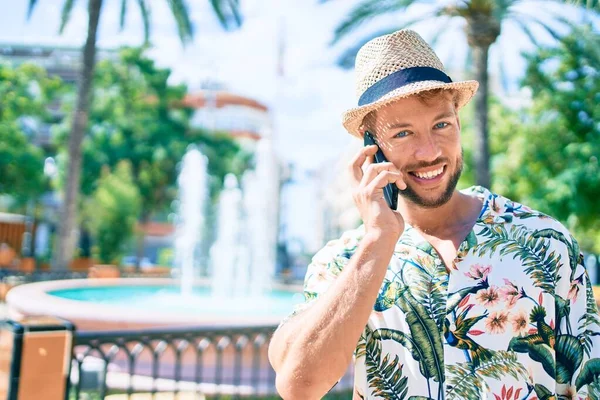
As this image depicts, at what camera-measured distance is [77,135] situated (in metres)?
14.8

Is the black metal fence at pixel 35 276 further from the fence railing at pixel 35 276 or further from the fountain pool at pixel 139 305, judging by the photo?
the fountain pool at pixel 139 305

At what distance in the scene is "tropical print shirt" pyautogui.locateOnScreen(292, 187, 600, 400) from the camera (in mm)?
1329

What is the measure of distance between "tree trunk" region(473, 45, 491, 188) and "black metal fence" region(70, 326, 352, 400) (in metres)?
5.53

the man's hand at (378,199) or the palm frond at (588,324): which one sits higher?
the man's hand at (378,199)

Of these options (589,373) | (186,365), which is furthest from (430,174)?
(186,365)

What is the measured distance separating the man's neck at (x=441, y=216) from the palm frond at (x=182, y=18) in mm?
14391

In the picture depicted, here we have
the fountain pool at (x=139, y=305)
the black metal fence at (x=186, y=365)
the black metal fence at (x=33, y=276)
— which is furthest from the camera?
the black metal fence at (x=33, y=276)

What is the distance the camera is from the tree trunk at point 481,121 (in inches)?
404

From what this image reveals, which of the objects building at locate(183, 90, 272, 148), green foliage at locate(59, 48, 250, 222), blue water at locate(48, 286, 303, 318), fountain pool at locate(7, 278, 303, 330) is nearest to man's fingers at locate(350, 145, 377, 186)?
fountain pool at locate(7, 278, 303, 330)

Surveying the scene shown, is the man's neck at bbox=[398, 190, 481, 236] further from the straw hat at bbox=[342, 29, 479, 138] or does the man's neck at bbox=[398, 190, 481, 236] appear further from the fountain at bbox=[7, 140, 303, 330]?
the fountain at bbox=[7, 140, 303, 330]

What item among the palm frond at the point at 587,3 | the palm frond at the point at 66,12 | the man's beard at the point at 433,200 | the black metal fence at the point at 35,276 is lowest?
the black metal fence at the point at 35,276

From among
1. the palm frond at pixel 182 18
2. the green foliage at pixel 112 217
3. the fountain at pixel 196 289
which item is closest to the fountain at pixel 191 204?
the fountain at pixel 196 289

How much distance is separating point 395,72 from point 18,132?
2473cm

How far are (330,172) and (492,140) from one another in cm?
5341
